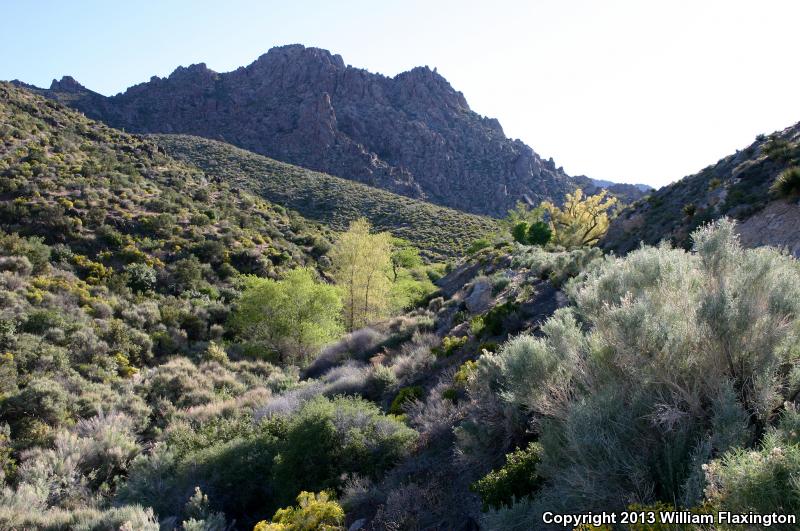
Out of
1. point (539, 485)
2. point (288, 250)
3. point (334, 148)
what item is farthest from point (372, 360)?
point (334, 148)

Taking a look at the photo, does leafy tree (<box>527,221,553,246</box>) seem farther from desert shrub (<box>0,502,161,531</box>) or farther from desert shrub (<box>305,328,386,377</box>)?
desert shrub (<box>0,502,161,531</box>)

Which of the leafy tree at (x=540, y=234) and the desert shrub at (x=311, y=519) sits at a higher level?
the leafy tree at (x=540, y=234)

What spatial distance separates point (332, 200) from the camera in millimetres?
53312

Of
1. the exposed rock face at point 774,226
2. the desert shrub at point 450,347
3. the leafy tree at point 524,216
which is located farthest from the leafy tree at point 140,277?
the leafy tree at point 524,216

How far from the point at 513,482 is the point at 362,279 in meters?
18.4

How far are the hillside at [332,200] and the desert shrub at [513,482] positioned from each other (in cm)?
3969

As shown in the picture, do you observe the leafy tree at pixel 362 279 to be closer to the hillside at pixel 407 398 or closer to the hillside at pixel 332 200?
the hillside at pixel 407 398

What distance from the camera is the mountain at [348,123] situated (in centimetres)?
8388

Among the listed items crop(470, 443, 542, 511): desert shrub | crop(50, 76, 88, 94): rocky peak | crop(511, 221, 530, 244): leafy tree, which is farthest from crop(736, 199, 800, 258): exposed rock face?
crop(50, 76, 88, 94): rocky peak

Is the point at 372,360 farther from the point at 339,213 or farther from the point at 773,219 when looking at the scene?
the point at 339,213

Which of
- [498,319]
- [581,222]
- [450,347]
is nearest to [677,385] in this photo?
[498,319]

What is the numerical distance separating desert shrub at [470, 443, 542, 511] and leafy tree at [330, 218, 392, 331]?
1779cm

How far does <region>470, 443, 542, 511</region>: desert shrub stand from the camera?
3.83 m

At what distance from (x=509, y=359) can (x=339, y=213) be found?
47.0 metres
